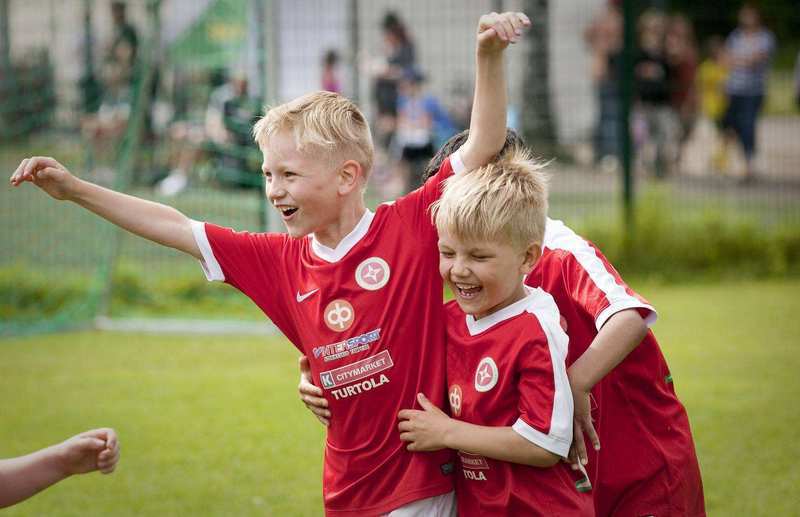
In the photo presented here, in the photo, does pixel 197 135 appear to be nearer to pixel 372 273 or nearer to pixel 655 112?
pixel 655 112

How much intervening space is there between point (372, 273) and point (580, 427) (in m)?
0.72

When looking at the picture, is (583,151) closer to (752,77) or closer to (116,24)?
(752,77)

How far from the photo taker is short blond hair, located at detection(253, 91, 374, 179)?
3.16 metres

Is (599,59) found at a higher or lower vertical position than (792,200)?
higher

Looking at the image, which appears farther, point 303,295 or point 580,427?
point 303,295

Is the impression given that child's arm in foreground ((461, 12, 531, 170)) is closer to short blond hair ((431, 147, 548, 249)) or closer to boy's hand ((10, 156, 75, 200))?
short blond hair ((431, 147, 548, 249))

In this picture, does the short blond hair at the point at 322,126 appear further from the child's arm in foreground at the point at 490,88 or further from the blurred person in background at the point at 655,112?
the blurred person in background at the point at 655,112

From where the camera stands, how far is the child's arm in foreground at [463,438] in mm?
2830

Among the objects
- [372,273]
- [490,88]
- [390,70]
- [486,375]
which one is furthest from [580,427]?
[390,70]

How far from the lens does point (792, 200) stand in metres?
10.9

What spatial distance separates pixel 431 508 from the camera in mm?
3092

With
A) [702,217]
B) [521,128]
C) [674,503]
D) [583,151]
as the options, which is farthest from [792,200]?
[674,503]

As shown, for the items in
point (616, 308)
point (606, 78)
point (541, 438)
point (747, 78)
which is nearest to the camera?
point (541, 438)

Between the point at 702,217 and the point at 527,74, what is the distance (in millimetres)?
2251
